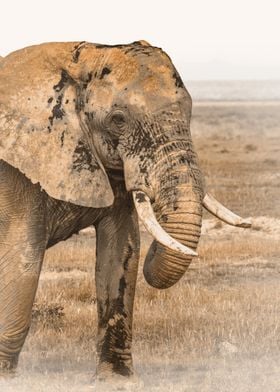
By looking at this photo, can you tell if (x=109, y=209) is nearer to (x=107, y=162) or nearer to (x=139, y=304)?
(x=107, y=162)

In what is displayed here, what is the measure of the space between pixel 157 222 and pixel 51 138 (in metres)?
0.95

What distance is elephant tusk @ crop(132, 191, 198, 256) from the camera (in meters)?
6.88

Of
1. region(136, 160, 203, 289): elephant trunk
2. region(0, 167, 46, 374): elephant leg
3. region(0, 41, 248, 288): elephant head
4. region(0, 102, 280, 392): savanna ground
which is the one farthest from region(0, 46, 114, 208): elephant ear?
region(0, 102, 280, 392): savanna ground

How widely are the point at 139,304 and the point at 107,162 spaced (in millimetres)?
3466

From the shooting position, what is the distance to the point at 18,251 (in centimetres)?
768

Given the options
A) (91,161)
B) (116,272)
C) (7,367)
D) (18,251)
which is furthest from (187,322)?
(91,161)

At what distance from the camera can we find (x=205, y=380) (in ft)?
27.8

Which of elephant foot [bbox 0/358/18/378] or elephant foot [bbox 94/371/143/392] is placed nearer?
elephant foot [bbox 0/358/18/378]

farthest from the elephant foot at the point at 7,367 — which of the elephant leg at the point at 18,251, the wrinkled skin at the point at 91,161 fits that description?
the elephant leg at the point at 18,251

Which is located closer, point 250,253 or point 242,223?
point 242,223

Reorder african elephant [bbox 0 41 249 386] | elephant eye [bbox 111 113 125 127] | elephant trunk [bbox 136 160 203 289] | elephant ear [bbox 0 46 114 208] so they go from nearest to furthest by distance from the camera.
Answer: elephant trunk [bbox 136 160 203 289] < african elephant [bbox 0 41 249 386] < elephant eye [bbox 111 113 125 127] < elephant ear [bbox 0 46 114 208]

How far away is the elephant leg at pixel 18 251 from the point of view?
25.2 ft

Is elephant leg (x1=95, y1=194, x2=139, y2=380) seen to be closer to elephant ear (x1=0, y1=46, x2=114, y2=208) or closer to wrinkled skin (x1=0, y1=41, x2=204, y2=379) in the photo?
wrinkled skin (x1=0, y1=41, x2=204, y2=379)

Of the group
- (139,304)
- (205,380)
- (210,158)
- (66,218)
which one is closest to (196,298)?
(139,304)
